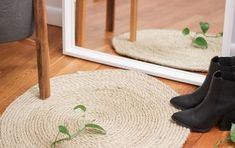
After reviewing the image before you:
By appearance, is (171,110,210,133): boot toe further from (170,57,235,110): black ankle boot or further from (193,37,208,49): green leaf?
(193,37,208,49): green leaf

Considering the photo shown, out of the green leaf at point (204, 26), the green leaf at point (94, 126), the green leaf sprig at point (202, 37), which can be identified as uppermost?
the green leaf at point (204, 26)

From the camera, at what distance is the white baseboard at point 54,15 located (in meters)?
2.33

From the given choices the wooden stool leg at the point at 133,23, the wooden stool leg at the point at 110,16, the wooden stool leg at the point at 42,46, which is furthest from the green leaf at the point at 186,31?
the wooden stool leg at the point at 42,46

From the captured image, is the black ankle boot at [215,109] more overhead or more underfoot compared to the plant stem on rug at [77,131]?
more overhead

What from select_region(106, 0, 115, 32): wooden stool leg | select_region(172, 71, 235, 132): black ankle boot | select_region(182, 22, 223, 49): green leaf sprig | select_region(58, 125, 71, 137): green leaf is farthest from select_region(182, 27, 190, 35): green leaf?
select_region(58, 125, 71, 137): green leaf

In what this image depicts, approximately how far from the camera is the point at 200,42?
2.05 metres

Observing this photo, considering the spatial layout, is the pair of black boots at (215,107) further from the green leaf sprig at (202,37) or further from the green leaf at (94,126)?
the green leaf sprig at (202,37)

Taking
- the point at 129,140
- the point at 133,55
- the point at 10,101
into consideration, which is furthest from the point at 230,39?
the point at 10,101

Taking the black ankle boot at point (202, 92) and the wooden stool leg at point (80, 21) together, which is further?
the wooden stool leg at point (80, 21)

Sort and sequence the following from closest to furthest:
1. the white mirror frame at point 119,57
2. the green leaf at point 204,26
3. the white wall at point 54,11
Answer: the white mirror frame at point 119,57 < the green leaf at point 204,26 < the white wall at point 54,11

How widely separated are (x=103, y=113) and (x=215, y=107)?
395mm

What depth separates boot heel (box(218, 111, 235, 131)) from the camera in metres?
1.49

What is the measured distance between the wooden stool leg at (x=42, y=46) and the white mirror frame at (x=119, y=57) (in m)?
0.42

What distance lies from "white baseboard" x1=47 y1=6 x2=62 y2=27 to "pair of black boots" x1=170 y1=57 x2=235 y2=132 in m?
1.04
